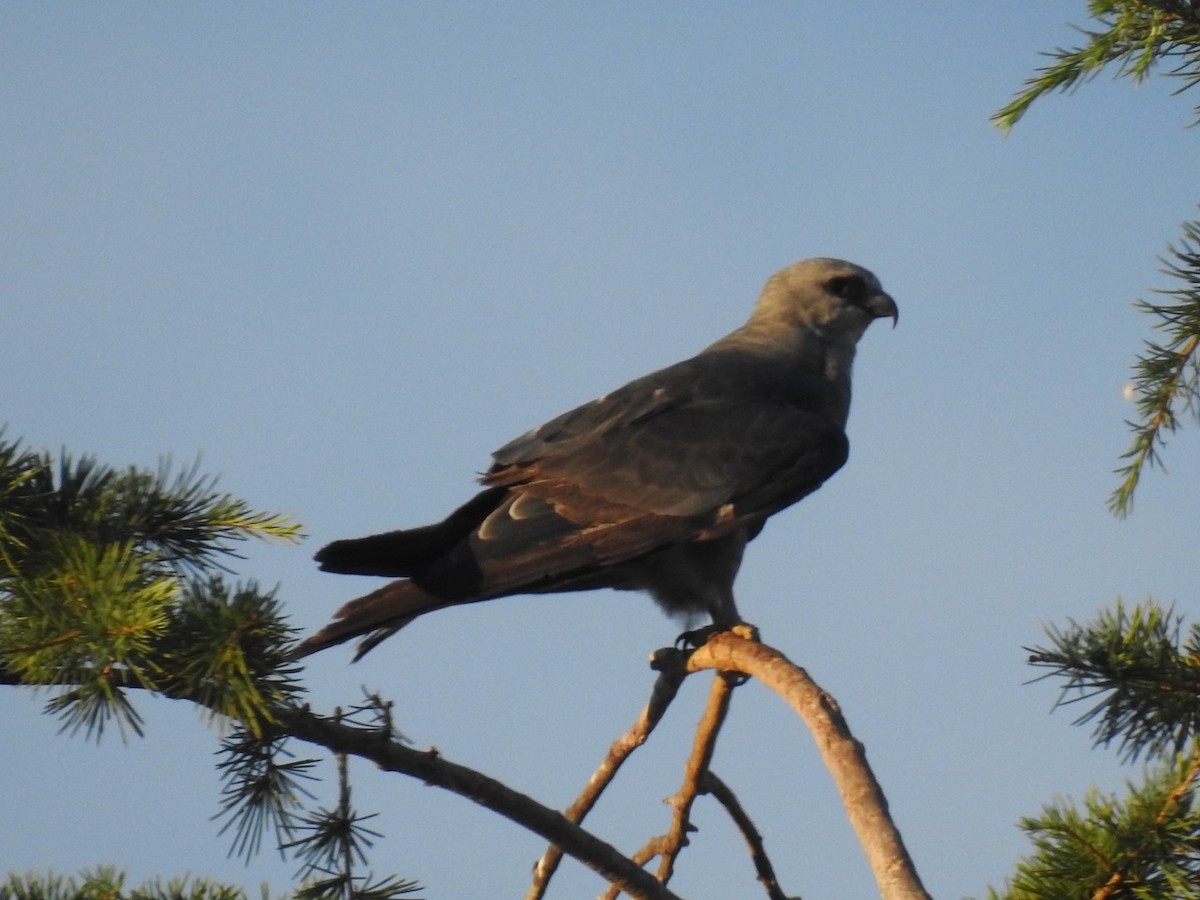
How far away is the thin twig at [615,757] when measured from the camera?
3.72 meters

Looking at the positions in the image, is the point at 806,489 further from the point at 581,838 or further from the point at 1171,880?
the point at 1171,880

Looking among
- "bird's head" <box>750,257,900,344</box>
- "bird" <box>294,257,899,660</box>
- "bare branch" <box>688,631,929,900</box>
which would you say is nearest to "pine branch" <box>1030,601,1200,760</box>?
"bare branch" <box>688,631,929,900</box>

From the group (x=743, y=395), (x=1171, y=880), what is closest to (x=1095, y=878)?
(x=1171, y=880)

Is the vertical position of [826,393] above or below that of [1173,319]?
above

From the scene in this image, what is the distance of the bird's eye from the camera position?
21.4 ft

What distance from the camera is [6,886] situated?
8.27 feet

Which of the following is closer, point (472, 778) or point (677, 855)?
point (472, 778)

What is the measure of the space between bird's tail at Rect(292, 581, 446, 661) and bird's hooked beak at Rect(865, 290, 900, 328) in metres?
3.08

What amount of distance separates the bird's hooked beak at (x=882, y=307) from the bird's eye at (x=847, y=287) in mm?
64

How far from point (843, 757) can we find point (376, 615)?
1.44 m

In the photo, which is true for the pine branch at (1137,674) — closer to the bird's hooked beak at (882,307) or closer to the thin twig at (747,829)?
the thin twig at (747,829)

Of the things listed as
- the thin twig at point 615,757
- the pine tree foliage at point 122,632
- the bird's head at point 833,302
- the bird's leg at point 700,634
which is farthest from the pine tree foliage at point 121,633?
the bird's head at point 833,302

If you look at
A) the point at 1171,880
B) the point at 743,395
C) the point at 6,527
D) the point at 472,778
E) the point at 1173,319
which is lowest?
the point at 1171,880

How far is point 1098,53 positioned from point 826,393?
2.22m
